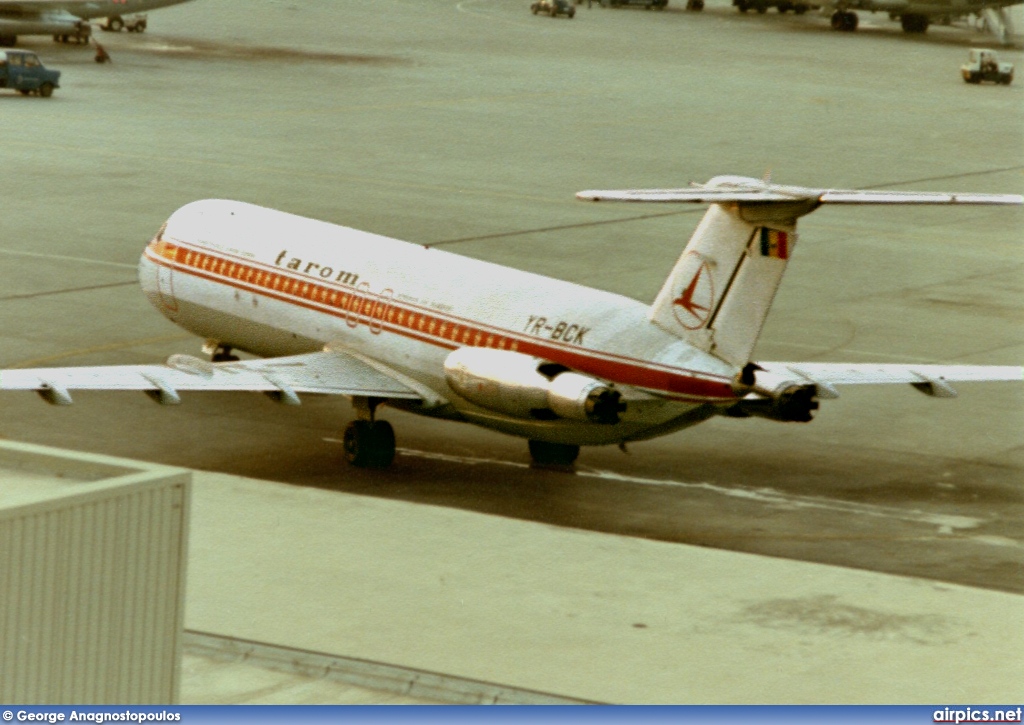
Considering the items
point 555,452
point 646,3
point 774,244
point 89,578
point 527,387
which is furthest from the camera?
point 646,3

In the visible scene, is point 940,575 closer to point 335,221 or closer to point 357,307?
point 357,307

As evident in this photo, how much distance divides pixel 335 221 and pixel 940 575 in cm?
3248

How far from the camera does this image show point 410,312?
3186 centimetres

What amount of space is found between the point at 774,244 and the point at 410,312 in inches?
273

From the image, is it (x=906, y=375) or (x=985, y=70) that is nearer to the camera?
(x=906, y=375)

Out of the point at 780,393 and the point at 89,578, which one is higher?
the point at 89,578

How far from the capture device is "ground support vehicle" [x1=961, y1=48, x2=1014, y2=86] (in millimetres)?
102562

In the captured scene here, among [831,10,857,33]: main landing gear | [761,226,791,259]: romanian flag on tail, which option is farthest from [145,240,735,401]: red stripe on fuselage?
[831,10,857,33]: main landing gear

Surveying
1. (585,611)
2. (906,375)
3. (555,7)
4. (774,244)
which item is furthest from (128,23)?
(585,611)

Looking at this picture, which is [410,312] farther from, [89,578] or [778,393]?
[89,578]

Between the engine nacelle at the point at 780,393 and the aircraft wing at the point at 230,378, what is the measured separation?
6.14m

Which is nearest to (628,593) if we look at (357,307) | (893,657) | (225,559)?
(893,657)

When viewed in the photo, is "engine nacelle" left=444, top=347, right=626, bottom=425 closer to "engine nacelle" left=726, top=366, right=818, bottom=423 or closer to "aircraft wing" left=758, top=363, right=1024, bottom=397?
"engine nacelle" left=726, top=366, right=818, bottom=423

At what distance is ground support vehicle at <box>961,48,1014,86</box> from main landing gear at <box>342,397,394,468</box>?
77679 mm
